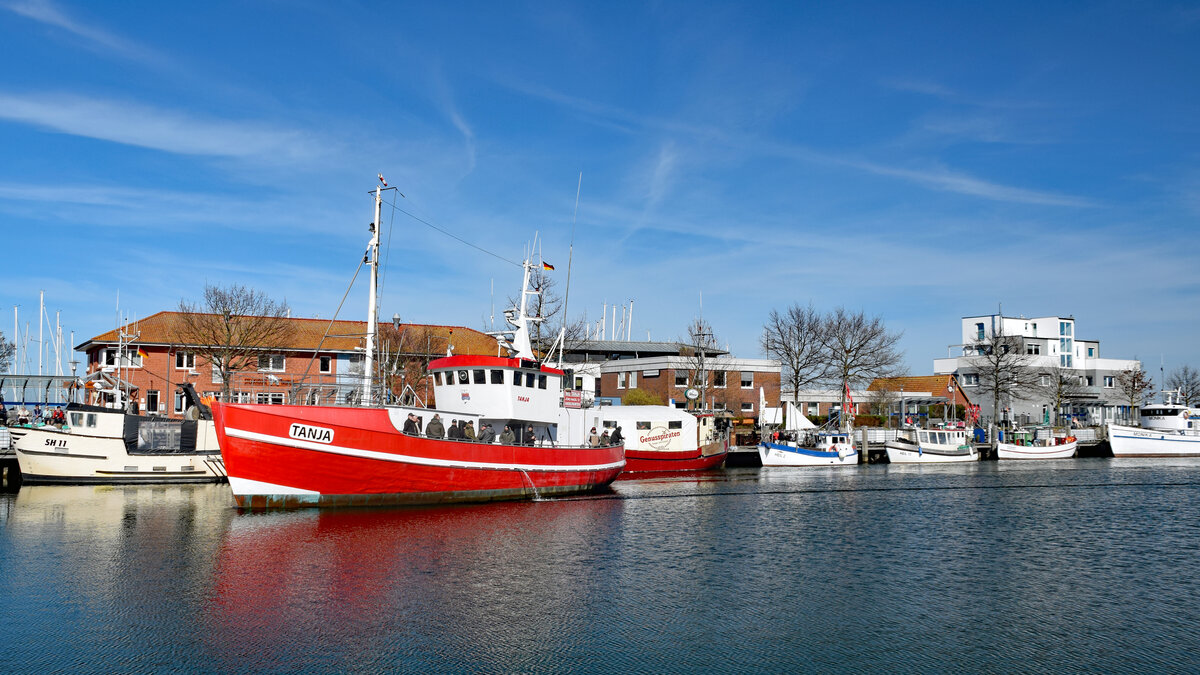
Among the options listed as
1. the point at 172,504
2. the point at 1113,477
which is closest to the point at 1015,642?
the point at 172,504

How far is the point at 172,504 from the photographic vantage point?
30906 millimetres

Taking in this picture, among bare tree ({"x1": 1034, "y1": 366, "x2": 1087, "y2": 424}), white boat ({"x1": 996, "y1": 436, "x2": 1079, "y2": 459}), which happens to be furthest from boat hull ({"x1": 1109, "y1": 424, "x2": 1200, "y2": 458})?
bare tree ({"x1": 1034, "y1": 366, "x2": 1087, "y2": 424})

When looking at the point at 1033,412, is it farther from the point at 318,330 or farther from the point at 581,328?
the point at 318,330

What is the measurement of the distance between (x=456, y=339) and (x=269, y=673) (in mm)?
60392

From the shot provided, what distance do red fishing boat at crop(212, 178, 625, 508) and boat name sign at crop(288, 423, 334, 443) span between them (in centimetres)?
3

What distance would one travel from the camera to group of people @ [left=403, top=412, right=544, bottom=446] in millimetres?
28891

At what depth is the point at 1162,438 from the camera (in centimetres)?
6812

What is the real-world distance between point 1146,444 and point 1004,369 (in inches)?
490

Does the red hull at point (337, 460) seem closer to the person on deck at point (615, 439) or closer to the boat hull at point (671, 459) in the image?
the person on deck at point (615, 439)

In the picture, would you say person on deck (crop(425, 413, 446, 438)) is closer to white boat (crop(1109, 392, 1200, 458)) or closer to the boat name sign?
the boat name sign

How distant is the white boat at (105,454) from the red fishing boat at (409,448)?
502 inches

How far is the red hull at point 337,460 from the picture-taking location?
2655 cm

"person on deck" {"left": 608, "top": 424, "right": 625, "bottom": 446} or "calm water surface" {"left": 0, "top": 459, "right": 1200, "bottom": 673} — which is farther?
"person on deck" {"left": 608, "top": 424, "right": 625, "bottom": 446}

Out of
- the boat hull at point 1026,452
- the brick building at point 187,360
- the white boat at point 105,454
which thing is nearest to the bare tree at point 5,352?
the brick building at point 187,360
